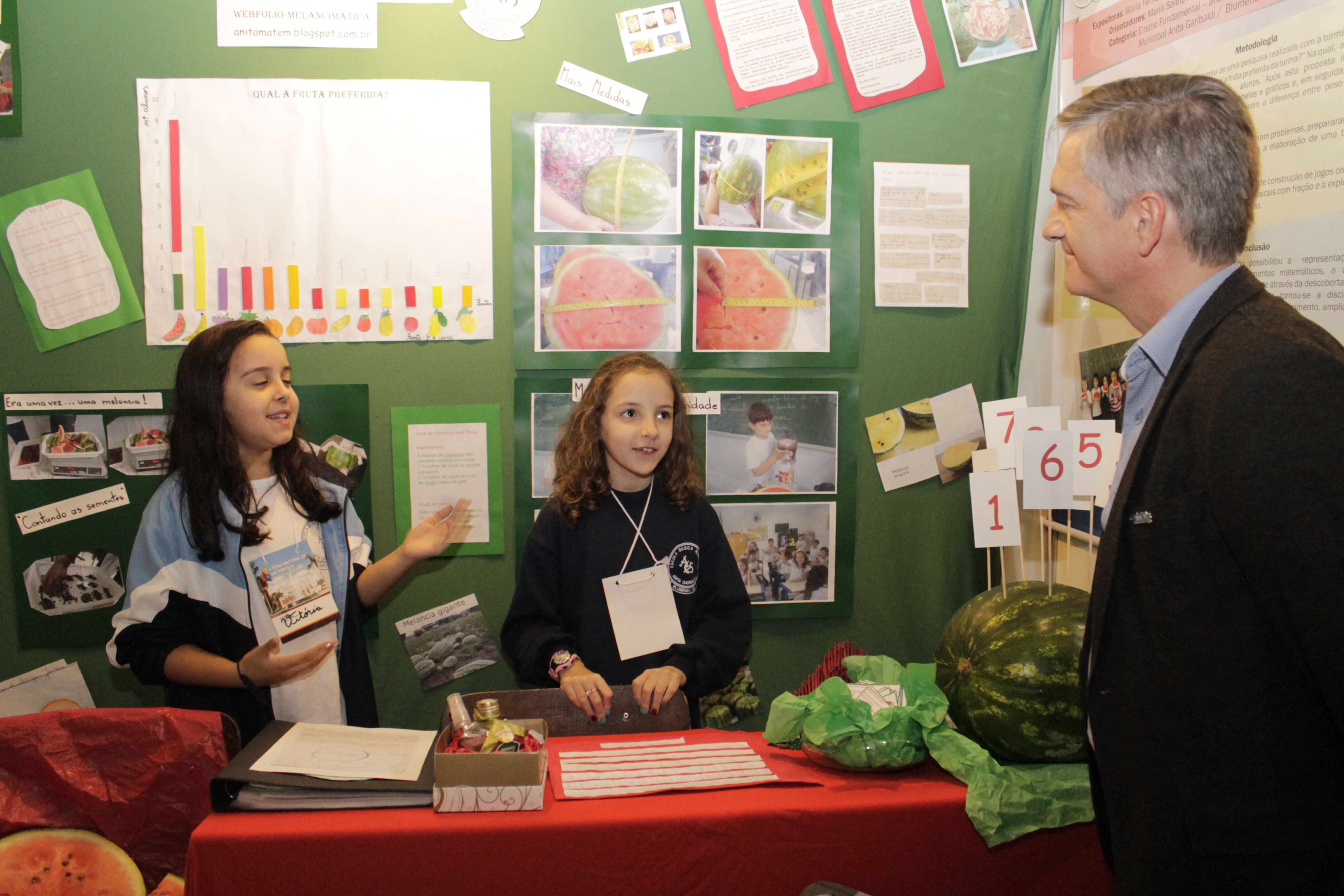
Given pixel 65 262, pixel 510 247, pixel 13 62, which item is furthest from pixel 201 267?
pixel 510 247

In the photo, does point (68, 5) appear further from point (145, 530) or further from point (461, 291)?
point (145, 530)

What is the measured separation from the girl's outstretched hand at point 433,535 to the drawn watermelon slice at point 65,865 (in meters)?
0.78

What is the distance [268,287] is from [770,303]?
1.40 metres

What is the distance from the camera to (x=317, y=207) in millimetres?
2330

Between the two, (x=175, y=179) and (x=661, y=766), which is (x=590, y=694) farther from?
(x=175, y=179)

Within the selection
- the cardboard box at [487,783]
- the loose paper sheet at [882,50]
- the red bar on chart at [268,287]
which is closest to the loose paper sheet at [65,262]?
the red bar on chart at [268,287]

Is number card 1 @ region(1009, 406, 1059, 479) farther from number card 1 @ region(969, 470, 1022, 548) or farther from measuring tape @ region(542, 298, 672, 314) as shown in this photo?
measuring tape @ region(542, 298, 672, 314)

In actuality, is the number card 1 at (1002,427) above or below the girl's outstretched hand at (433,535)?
above

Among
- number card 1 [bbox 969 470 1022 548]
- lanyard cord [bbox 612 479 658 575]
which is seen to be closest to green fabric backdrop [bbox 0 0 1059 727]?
lanyard cord [bbox 612 479 658 575]

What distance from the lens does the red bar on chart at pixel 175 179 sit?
7.46 ft

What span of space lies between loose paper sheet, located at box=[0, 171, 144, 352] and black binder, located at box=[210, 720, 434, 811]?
57.0 inches

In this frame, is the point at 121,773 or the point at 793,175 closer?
the point at 121,773

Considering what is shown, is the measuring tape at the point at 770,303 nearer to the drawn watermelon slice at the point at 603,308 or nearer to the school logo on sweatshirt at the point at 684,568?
the drawn watermelon slice at the point at 603,308

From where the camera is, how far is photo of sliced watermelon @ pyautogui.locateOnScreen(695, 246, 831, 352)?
2.47m
